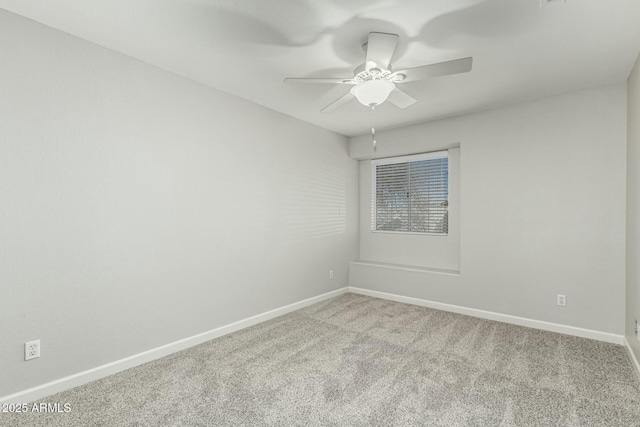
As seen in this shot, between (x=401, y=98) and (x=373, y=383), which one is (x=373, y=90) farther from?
(x=373, y=383)

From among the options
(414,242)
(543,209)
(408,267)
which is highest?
(543,209)

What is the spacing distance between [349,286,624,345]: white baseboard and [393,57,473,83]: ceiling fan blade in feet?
9.02

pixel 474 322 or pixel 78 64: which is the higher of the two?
pixel 78 64

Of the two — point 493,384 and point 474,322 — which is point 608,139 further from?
point 493,384

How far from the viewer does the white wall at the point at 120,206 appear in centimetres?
197

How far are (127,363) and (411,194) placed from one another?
3.79 m

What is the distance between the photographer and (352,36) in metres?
2.11

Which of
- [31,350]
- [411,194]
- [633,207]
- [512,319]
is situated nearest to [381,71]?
[633,207]

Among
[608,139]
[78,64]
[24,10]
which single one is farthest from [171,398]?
[608,139]

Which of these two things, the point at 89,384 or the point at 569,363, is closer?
the point at 89,384

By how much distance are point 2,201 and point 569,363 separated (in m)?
4.08

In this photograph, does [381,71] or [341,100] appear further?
[341,100]

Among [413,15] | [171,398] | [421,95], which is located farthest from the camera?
[421,95]

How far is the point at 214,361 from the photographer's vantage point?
2545 millimetres
